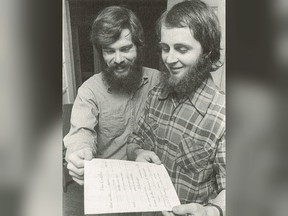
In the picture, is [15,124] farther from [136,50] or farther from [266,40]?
[266,40]

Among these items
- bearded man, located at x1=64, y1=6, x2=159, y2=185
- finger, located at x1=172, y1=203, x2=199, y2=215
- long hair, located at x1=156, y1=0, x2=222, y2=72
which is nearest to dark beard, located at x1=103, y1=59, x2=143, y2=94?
bearded man, located at x1=64, y1=6, x2=159, y2=185

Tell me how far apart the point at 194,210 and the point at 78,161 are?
352 mm

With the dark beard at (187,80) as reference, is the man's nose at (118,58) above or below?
above

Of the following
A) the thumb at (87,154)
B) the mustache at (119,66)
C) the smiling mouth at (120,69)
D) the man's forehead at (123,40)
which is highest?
the man's forehead at (123,40)

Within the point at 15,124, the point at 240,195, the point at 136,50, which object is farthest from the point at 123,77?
the point at 240,195

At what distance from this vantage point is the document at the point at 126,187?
1.12 meters

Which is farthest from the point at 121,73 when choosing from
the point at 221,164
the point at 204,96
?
the point at 221,164

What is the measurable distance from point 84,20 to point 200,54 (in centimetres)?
34

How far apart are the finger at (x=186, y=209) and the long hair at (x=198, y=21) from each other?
1.35ft

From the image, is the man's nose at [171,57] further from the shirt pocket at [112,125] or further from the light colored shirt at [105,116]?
the shirt pocket at [112,125]

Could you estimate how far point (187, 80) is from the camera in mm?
1162

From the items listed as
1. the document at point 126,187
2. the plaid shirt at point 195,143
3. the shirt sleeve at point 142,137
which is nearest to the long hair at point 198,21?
the plaid shirt at point 195,143

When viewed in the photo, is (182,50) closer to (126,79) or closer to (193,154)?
(126,79)

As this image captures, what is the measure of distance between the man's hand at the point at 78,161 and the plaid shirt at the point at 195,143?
4.9 inches
